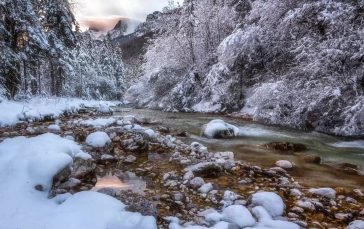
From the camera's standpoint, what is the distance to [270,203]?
4.98m

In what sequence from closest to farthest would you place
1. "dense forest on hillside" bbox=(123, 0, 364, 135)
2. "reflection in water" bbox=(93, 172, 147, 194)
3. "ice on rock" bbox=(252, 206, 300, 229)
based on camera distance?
"ice on rock" bbox=(252, 206, 300, 229), "reflection in water" bbox=(93, 172, 147, 194), "dense forest on hillside" bbox=(123, 0, 364, 135)

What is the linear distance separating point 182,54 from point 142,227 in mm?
29328

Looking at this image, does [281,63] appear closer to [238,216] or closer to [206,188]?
[206,188]

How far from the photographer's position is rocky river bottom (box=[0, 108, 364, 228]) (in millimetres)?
5023

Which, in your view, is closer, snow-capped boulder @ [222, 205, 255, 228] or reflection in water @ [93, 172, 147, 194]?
snow-capped boulder @ [222, 205, 255, 228]

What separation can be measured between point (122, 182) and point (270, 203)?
265cm

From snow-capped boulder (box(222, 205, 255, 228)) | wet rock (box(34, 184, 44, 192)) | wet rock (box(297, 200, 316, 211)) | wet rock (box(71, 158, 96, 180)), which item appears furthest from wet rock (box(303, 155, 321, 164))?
wet rock (box(34, 184, 44, 192))

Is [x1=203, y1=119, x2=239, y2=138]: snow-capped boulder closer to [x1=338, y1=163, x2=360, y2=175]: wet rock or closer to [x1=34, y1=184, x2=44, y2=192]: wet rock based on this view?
[x1=338, y1=163, x2=360, y2=175]: wet rock

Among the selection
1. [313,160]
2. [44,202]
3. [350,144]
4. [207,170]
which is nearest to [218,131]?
[313,160]

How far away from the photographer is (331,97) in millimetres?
12594

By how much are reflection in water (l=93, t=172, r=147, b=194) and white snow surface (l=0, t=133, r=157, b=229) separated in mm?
773

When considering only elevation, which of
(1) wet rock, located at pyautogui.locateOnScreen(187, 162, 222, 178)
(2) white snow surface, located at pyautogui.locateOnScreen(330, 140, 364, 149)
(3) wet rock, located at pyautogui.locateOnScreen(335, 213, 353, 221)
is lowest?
(3) wet rock, located at pyautogui.locateOnScreen(335, 213, 353, 221)

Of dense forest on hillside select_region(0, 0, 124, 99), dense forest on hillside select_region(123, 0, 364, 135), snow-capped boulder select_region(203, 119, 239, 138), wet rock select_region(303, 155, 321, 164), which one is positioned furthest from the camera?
dense forest on hillside select_region(0, 0, 124, 99)

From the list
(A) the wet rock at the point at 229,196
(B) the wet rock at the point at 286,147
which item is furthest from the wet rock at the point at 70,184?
(B) the wet rock at the point at 286,147
